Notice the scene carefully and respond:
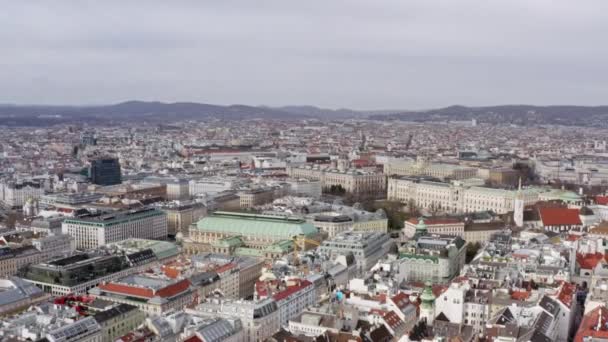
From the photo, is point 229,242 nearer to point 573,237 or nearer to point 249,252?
point 249,252

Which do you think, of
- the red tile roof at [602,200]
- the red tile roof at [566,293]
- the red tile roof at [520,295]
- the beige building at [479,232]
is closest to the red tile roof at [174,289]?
the red tile roof at [520,295]

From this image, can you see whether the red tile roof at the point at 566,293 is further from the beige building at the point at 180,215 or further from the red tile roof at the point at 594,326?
the beige building at the point at 180,215

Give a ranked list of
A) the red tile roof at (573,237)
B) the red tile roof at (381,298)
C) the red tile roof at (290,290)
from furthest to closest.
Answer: the red tile roof at (573,237), the red tile roof at (290,290), the red tile roof at (381,298)

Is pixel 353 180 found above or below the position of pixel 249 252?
above

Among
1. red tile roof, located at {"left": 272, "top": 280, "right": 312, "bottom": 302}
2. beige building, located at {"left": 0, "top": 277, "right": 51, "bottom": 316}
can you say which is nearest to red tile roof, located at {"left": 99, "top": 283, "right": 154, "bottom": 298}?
beige building, located at {"left": 0, "top": 277, "right": 51, "bottom": 316}

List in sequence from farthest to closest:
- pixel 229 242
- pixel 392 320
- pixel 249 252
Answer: pixel 229 242
pixel 249 252
pixel 392 320

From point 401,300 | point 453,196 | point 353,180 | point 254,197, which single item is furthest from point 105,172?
point 401,300
